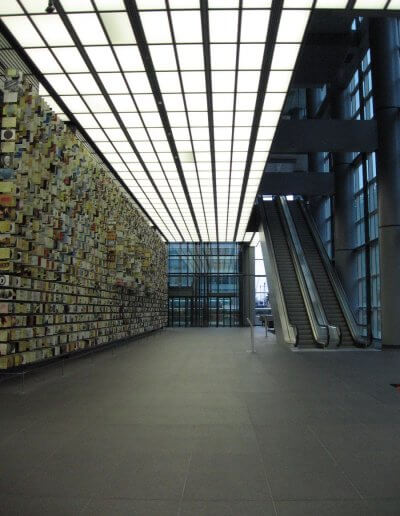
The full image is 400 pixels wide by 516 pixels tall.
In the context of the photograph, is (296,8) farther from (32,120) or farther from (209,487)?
(209,487)

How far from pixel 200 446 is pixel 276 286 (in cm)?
1501

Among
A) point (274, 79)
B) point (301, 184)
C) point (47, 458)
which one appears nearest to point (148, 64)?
point (274, 79)

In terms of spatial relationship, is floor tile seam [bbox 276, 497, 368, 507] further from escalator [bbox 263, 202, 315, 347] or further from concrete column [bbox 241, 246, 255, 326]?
concrete column [bbox 241, 246, 255, 326]

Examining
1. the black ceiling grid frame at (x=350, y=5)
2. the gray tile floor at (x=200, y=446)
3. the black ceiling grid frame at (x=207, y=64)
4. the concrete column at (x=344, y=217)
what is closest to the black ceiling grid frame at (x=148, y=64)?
the black ceiling grid frame at (x=207, y=64)

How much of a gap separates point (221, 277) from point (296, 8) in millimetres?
29933

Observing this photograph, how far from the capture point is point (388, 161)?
16188 millimetres

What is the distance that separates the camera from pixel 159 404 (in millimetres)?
6727

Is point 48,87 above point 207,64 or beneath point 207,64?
above

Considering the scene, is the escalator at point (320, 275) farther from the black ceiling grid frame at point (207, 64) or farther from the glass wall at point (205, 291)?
the glass wall at point (205, 291)

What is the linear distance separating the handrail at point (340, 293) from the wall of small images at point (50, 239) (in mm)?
8527

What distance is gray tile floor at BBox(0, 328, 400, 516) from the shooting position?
3.32 meters

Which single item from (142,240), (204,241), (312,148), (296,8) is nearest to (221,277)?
(204,241)

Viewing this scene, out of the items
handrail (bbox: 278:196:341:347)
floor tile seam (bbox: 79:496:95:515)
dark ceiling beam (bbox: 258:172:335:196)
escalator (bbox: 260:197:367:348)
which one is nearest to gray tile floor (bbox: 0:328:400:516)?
floor tile seam (bbox: 79:496:95:515)

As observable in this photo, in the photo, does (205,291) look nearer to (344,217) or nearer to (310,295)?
(344,217)
